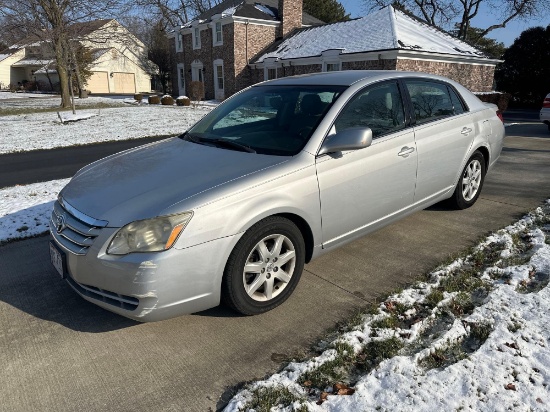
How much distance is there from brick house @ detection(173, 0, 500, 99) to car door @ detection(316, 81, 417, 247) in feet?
61.5

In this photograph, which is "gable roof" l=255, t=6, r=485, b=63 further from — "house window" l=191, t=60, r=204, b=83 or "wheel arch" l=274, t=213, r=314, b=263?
"wheel arch" l=274, t=213, r=314, b=263

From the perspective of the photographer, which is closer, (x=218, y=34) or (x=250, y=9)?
(x=250, y=9)

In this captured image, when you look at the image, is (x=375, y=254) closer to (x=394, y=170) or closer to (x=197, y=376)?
(x=394, y=170)

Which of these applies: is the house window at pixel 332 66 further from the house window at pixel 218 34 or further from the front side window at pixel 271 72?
the house window at pixel 218 34

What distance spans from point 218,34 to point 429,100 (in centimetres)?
2940

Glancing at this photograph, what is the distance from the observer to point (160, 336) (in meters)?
2.97

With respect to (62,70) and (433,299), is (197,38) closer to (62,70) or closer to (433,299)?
(62,70)

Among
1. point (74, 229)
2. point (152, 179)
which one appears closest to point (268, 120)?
point (152, 179)

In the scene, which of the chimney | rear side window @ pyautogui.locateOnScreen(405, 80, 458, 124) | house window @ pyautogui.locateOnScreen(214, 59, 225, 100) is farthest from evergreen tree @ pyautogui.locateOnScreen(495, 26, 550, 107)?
rear side window @ pyautogui.locateOnScreen(405, 80, 458, 124)

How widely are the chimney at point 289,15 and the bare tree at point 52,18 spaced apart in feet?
38.3

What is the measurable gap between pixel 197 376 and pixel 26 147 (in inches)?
455

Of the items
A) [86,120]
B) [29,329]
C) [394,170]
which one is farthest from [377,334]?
[86,120]

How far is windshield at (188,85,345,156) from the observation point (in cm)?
347

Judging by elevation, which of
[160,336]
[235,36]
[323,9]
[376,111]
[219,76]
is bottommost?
[160,336]
